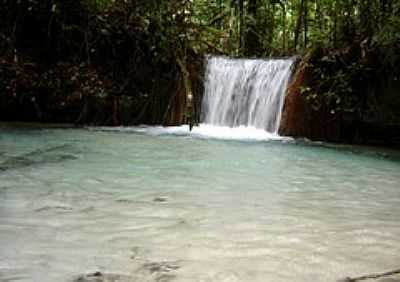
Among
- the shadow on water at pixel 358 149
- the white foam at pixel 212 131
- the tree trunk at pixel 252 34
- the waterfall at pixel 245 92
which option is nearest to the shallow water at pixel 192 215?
the shadow on water at pixel 358 149

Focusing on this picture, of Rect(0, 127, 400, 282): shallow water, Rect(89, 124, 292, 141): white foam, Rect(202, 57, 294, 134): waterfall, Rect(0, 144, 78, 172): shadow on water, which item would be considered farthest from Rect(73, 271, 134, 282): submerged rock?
Rect(202, 57, 294, 134): waterfall

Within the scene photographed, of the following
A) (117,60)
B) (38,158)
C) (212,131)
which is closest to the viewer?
(38,158)

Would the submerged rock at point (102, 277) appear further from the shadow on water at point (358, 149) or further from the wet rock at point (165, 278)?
the shadow on water at point (358, 149)

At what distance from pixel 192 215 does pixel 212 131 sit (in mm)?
7213

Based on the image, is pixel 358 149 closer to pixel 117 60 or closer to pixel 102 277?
pixel 117 60

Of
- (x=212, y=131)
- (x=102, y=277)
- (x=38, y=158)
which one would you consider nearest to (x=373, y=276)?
(x=102, y=277)

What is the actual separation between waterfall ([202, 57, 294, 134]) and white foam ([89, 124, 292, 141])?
0.19m

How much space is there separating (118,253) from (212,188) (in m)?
2.04

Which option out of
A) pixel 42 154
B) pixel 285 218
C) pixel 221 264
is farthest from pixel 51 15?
pixel 221 264

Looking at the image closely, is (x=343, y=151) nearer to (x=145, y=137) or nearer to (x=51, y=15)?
(x=145, y=137)

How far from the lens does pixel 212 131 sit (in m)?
10.9

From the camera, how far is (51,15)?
12.1m

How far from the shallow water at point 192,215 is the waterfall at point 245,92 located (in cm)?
400

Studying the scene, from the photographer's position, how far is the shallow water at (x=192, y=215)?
268cm
